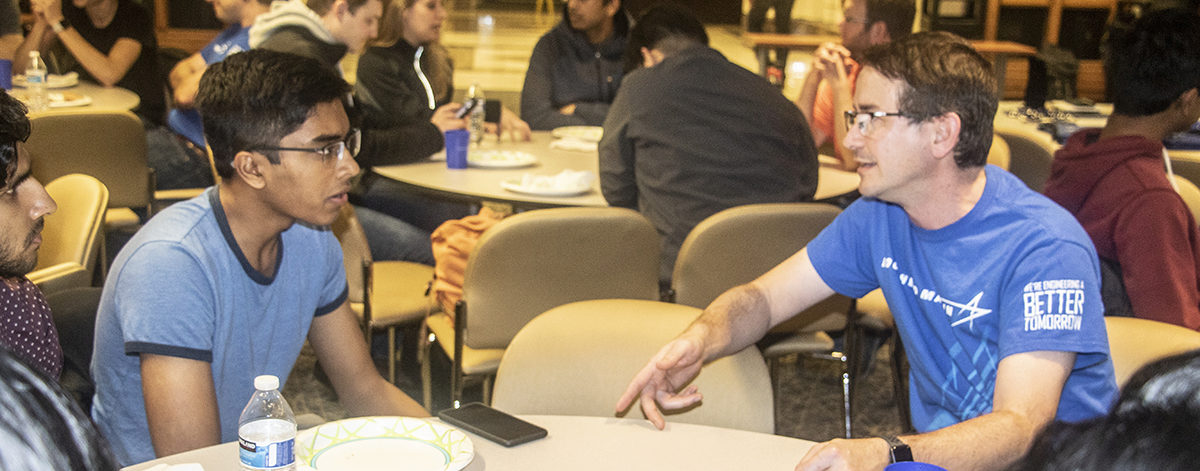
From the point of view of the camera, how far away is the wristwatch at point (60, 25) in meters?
5.60

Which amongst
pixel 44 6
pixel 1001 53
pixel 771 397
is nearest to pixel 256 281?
pixel 771 397

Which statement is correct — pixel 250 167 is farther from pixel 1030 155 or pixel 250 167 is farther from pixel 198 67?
pixel 1030 155

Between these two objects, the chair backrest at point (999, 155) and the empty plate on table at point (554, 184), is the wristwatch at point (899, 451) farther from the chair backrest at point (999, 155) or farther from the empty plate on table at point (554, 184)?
the chair backrest at point (999, 155)

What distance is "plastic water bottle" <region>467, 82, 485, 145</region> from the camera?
4258 mm

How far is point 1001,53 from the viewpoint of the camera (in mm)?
9492

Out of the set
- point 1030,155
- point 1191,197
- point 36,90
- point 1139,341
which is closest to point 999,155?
point 1030,155

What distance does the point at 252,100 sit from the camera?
6.76ft

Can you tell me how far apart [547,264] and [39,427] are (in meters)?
2.19

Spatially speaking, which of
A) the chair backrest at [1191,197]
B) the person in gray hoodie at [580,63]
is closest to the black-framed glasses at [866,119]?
the chair backrest at [1191,197]

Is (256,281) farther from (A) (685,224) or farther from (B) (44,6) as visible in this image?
(B) (44,6)

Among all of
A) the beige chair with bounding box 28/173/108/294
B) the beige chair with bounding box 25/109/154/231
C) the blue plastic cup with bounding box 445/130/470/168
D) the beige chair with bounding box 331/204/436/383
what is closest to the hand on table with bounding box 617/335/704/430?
the beige chair with bounding box 331/204/436/383

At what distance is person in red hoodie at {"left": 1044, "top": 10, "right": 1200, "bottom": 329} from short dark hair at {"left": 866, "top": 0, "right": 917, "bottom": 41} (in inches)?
79.3

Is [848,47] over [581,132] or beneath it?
over

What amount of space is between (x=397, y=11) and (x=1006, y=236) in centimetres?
291
